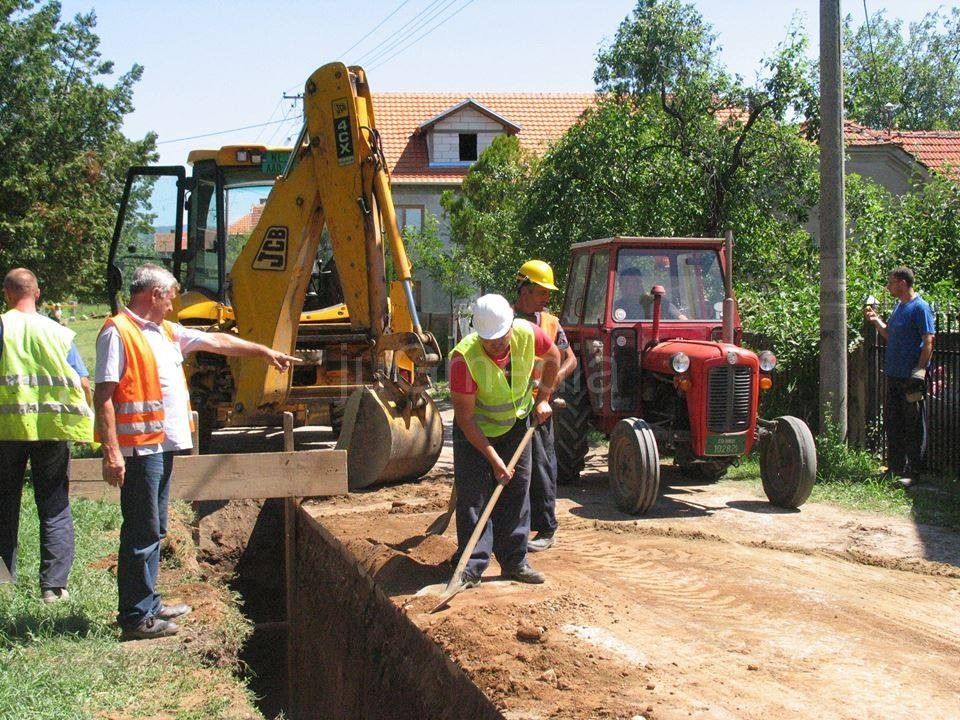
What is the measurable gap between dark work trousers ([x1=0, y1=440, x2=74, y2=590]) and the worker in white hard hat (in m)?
2.30

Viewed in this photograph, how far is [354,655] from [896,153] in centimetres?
2119

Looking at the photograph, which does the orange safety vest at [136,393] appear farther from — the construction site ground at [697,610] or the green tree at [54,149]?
the green tree at [54,149]

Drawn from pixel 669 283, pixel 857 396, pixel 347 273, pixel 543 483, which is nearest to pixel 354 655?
pixel 543 483

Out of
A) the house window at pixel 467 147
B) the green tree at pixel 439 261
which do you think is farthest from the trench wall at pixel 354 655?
the house window at pixel 467 147

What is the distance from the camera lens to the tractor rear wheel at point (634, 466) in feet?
27.5

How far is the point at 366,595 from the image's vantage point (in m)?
6.73

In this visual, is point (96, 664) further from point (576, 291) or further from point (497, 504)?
point (576, 291)

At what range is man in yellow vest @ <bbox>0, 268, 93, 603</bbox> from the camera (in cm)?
617

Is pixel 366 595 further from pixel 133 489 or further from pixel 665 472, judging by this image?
pixel 665 472

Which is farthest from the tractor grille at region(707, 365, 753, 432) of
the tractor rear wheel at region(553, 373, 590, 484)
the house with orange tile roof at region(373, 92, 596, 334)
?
the house with orange tile roof at region(373, 92, 596, 334)

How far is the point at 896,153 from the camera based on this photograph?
2423cm

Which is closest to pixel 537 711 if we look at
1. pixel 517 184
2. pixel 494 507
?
pixel 494 507

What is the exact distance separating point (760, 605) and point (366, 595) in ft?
7.87

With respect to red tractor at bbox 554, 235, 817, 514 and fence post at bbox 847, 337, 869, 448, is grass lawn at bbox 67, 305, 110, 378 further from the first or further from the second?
fence post at bbox 847, 337, 869, 448
